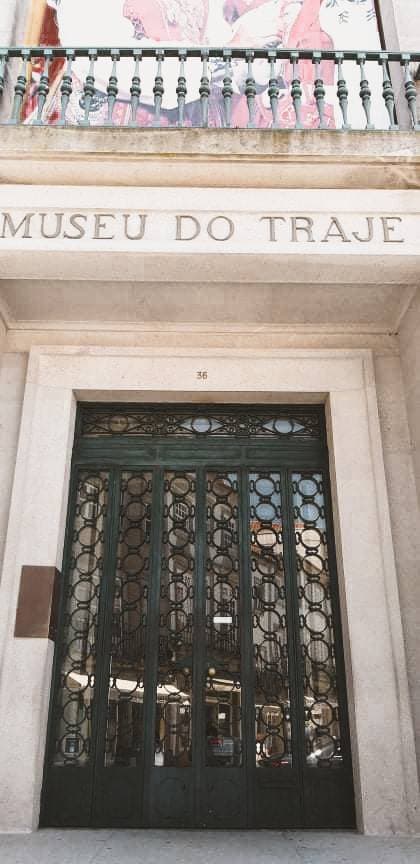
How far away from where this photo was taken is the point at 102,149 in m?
5.45

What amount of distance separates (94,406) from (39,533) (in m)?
1.60

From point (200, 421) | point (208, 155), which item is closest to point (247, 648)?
point (200, 421)

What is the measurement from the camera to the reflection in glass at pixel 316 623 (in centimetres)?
588

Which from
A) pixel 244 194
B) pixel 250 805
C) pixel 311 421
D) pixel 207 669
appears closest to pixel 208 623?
pixel 207 669

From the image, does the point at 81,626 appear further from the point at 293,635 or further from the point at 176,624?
the point at 293,635

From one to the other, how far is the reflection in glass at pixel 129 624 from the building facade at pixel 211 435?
23 mm

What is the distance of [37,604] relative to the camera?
5844mm

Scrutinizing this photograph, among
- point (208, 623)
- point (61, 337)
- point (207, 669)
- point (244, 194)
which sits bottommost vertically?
point (207, 669)

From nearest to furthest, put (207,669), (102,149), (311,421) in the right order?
(102,149) < (207,669) < (311,421)

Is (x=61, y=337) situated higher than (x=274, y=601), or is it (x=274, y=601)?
(x=61, y=337)

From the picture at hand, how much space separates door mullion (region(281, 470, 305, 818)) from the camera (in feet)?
19.1

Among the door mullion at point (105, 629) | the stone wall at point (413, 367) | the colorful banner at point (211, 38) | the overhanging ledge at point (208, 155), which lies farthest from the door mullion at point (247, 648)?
the colorful banner at point (211, 38)

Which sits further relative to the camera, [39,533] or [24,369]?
[24,369]

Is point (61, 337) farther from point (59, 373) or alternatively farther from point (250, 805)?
point (250, 805)
